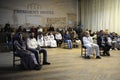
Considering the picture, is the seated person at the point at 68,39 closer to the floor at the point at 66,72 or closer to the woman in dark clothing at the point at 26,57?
the floor at the point at 66,72

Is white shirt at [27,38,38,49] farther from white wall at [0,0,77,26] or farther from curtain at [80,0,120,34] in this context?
white wall at [0,0,77,26]

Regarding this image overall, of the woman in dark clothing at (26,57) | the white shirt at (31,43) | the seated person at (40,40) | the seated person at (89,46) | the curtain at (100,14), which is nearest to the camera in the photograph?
the woman in dark clothing at (26,57)

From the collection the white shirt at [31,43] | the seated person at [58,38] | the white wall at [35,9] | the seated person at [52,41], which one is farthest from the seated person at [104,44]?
the white wall at [35,9]

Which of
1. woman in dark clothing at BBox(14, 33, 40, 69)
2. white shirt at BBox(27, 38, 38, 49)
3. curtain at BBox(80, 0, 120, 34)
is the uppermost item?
curtain at BBox(80, 0, 120, 34)

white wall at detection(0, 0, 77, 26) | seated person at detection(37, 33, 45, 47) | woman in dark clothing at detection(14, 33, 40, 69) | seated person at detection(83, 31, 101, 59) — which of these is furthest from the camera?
white wall at detection(0, 0, 77, 26)

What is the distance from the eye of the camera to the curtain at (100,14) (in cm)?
1246

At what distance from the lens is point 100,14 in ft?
44.7

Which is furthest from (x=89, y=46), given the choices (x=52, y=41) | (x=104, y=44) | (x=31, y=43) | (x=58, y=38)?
(x=58, y=38)

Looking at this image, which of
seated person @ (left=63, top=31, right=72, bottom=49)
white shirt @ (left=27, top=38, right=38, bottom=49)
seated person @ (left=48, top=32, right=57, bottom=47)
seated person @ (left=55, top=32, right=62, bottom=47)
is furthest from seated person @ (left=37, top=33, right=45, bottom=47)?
white shirt @ (left=27, top=38, right=38, bottom=49)

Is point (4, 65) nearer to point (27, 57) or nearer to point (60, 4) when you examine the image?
point (27, 57)

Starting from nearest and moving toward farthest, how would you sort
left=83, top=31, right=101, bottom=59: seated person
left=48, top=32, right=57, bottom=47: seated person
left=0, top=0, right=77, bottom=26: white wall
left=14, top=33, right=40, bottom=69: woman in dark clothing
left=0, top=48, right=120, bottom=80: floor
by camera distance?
left=0, top=48, right=120, bottom=80: floor → left=14, top=33, right=40, bottom=69: woman in dark clothing → left=83, top=31, right=101, bottom=59: seated person → left=48, top=32, right=57, bottom=47: seated person → left=0, top=0, right=77, bottom=26: white wall

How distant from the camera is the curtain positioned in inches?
490

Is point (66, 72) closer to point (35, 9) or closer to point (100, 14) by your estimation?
point (100, 14)

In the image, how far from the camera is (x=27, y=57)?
239 inches
